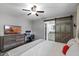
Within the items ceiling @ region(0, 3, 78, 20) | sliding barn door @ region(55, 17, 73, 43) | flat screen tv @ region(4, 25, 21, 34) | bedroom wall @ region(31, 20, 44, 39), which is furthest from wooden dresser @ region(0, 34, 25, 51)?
sliding barn door @ region(55, 17, 73, 43)

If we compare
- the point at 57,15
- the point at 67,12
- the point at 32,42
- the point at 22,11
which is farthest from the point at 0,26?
the point at 67,12

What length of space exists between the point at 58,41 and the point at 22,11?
58 centimetres

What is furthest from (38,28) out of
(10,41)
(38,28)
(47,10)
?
(10,41)

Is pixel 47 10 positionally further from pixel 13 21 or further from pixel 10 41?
pixel 10 41

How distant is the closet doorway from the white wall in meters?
0.26

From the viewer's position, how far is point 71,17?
0.86 metres

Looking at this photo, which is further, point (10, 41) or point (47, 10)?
point (10, 41)

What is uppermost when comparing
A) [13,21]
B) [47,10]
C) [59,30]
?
[47,10]

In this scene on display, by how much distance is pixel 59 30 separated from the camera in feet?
3.17

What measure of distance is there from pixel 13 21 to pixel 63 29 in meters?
0.63

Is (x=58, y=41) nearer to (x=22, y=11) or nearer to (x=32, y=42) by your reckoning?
(x=32, y=42)

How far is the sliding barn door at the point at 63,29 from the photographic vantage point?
899mm

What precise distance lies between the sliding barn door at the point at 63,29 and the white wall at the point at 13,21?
0.38 metres

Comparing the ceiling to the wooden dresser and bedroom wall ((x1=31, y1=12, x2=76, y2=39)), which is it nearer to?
bedroom wall ((x1=31, y1=12, x2=76, y2=39))
